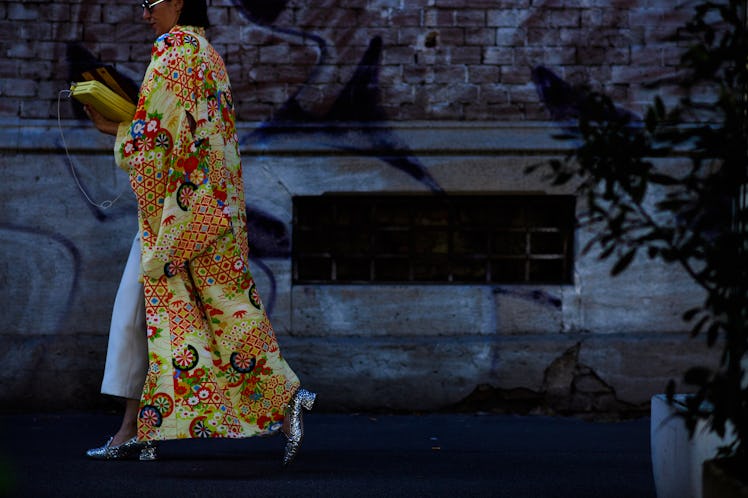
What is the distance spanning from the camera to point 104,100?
4504mm

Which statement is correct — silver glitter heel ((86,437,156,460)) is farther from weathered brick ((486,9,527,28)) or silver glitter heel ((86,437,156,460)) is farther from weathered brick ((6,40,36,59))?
weathered brick ((486,9,527,28))

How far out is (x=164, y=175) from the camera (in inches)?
175

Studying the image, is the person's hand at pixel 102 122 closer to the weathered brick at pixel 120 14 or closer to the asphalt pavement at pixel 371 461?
the asphalt pavement at pixel 371 461

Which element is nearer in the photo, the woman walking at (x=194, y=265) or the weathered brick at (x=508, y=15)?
the woman walking at (x=194, y=265)

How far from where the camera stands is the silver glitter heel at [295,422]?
4461 millimetres

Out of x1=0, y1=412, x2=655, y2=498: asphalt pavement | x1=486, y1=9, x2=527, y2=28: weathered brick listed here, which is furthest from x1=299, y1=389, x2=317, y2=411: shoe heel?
x1=486, y1=9, x2=527, y2=28: weathered brick

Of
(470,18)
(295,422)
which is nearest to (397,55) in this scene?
(470,18)

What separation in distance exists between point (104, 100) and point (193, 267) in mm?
797

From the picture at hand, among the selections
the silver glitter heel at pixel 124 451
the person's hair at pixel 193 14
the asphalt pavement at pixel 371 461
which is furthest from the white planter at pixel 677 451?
the person's hair at pixel 193 14

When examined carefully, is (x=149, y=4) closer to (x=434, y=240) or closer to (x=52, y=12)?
(x=52, y=12)

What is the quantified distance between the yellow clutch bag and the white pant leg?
1.76 ft

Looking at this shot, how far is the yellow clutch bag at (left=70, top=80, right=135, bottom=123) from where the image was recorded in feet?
14.7

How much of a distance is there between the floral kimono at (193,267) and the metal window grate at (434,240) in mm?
1767

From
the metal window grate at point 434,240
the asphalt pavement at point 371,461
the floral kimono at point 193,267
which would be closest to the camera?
the asphalt pavement at point 371,461
